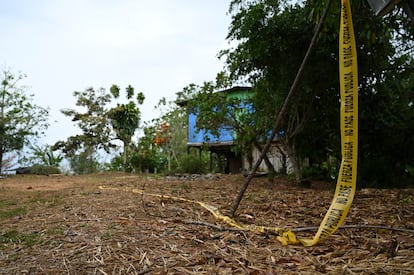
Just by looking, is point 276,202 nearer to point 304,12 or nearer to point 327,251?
point 327,251

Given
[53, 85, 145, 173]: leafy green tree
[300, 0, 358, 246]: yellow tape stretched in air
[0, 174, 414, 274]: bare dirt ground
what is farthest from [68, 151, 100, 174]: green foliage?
[300, 0, 358, 246]: yellow tape stretched in air

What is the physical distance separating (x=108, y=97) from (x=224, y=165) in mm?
7149

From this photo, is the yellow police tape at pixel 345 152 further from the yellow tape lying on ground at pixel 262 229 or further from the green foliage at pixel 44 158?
the green foliage at pixel 44 158

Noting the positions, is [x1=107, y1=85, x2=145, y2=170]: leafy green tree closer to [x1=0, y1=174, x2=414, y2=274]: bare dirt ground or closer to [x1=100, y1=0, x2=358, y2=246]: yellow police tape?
[x1=0, y1=174, x2=414, y2=274]: bare dirt ground

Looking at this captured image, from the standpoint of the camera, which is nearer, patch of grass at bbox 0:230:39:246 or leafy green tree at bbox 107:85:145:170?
patch of grass at bbox 0:230:39:246

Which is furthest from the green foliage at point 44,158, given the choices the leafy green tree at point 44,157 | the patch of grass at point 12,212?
the patch of grass at point 12,212

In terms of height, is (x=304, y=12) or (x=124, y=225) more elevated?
(x=304, y=12)

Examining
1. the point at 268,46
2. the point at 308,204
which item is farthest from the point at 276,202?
the point at 268,46

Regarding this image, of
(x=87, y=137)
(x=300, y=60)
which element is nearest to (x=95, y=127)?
(x=87, y=137)

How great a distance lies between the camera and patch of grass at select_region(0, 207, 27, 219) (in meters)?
3.40

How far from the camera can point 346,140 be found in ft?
7.32

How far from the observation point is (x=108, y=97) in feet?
56.3

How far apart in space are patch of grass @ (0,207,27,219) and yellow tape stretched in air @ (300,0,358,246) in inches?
116

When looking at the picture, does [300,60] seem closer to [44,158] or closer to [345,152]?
[345,152]
